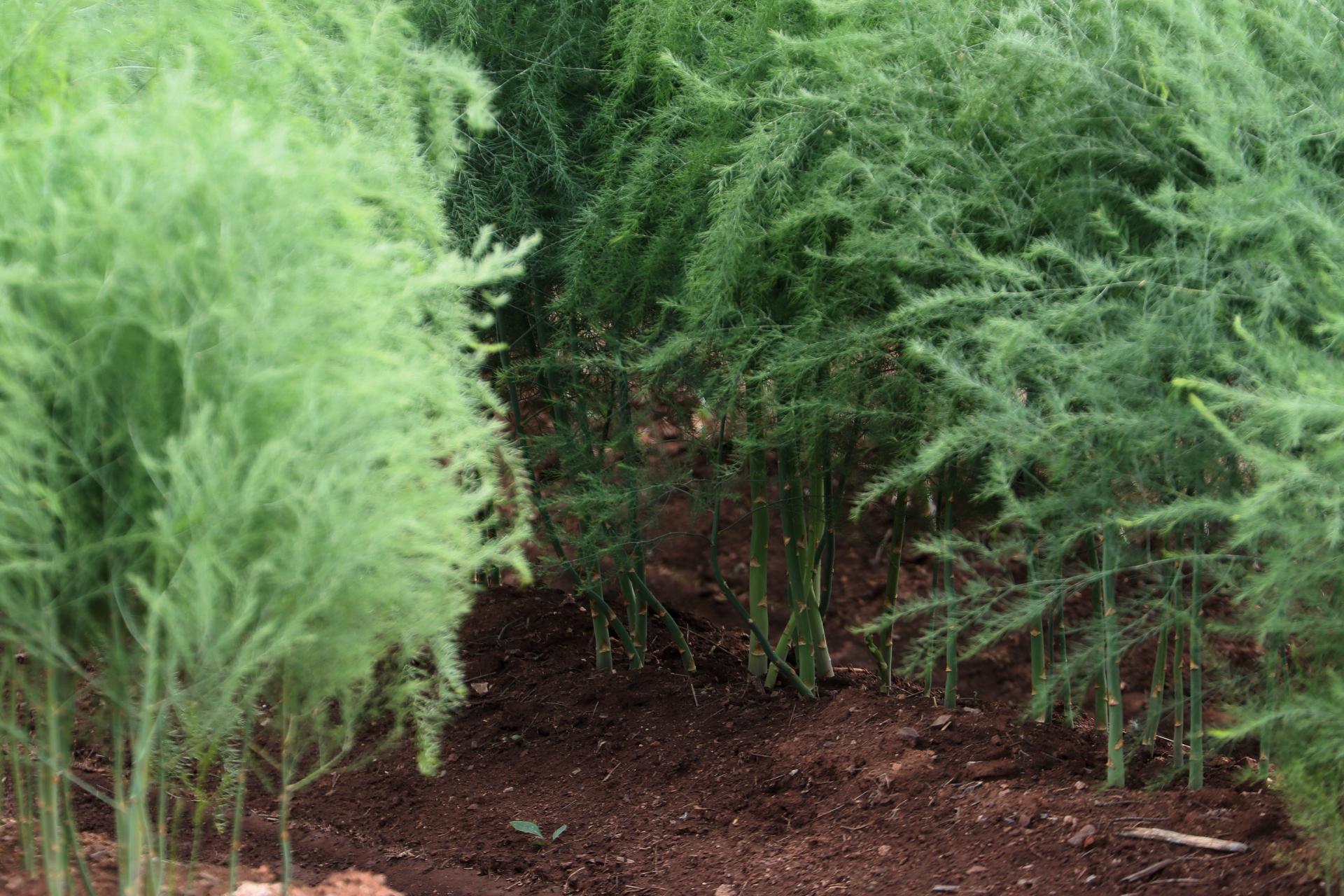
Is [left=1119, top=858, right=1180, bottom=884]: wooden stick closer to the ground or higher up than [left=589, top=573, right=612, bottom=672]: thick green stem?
higher up

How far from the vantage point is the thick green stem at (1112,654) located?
13.0 ft

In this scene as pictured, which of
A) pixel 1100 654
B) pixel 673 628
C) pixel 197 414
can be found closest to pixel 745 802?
pixel 673 628

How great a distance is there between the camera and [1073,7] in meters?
4.03

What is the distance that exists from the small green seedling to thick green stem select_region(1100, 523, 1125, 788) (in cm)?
191

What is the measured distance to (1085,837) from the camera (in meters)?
3.89

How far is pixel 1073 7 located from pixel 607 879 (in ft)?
10.4

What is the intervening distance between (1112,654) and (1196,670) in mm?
284

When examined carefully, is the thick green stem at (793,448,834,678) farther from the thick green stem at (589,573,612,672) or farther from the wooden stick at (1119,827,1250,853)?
the wooden stick at (1119,827,1250,853)

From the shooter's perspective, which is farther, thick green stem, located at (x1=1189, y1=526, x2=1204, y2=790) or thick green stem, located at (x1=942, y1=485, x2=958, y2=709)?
thick green stem, located at (x1=942, y1=485, x2=958, y2=709)

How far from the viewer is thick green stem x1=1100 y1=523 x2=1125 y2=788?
13.0 feet

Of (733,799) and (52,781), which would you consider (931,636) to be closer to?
(733,799)

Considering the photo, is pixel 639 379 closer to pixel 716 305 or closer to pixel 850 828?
pixel 716 305

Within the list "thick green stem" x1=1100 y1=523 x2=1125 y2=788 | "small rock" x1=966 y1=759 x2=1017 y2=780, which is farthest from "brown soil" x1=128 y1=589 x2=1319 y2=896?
"thick green stem" x1=1100 y1=523 x2=1125 y2=788

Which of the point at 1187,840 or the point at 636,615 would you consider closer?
the point at 1187,840
